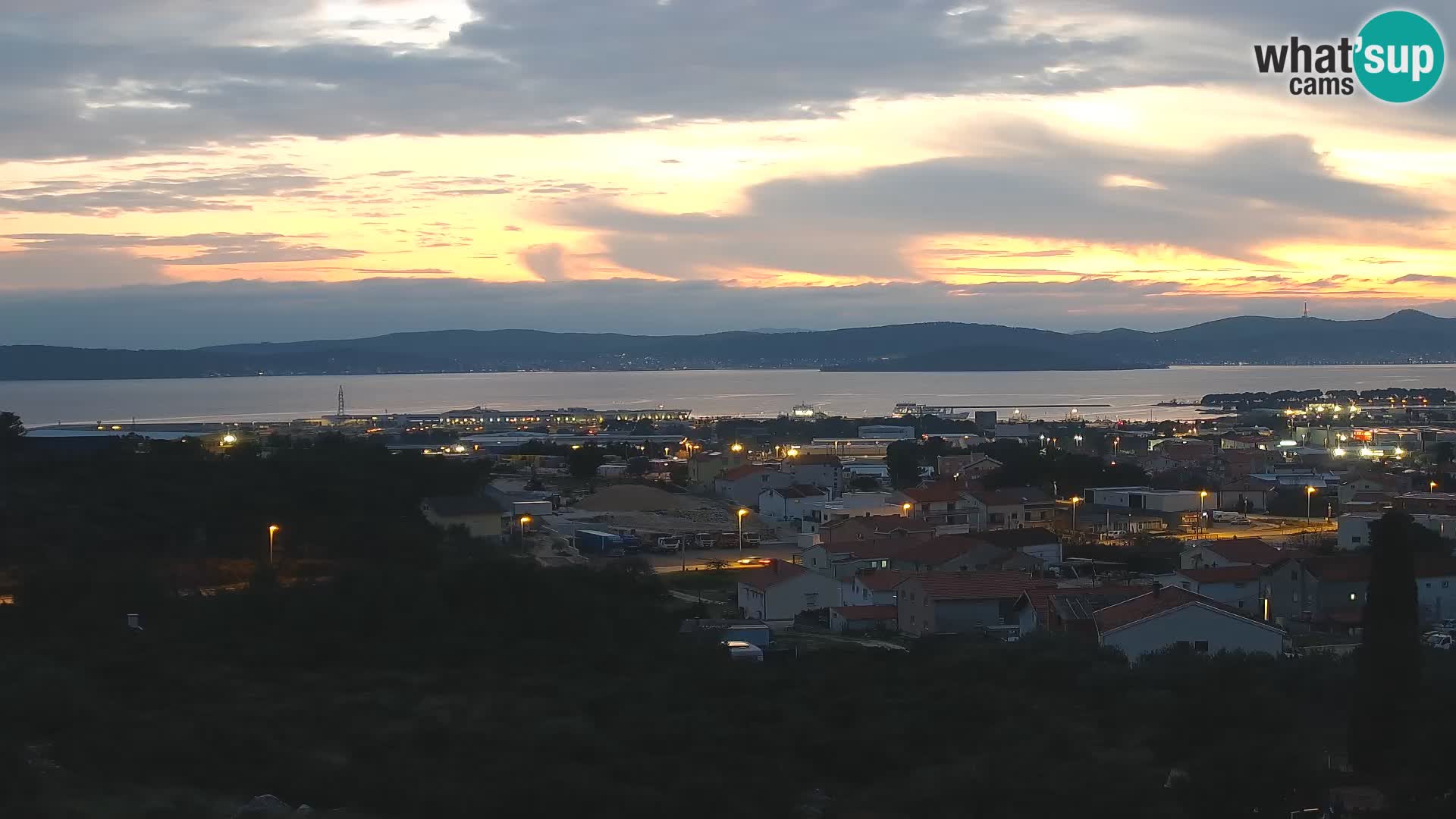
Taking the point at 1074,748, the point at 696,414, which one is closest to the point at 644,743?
the point at 1074,748

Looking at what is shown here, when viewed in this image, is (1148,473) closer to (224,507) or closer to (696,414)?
(224,507)

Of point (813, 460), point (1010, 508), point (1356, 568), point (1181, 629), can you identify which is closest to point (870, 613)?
point (1181, 629)

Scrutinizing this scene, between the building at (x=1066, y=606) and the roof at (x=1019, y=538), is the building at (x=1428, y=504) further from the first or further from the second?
the building at (x=1066, y=606)

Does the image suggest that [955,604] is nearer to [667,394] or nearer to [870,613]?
[870,613]

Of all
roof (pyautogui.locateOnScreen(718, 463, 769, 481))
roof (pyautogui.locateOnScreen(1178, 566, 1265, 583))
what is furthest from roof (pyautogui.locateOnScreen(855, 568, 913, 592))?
roof (pyautogui.locateOnScreen(718, 463, 769, 481))

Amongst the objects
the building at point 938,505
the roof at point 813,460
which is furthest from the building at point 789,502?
the roof at point 813,460
